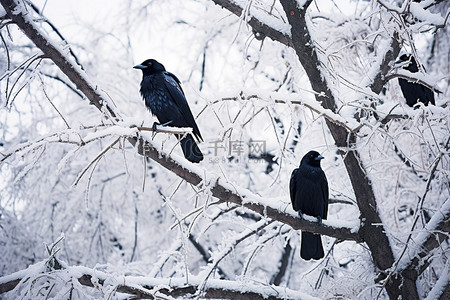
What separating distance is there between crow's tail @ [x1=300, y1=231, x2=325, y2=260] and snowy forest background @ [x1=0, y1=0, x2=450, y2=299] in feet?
0.37

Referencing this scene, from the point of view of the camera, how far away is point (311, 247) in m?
3.33

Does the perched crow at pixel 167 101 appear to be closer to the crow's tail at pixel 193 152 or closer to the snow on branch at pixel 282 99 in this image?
the crow's tail at pixel 193 152

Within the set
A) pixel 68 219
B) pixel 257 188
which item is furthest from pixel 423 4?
pixel 68 219

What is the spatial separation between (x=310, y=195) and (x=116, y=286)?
67.2 inches

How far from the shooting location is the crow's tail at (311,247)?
3.32m

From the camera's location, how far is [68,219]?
546 centimetres

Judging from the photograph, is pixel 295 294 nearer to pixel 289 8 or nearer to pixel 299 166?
pixel 299 166

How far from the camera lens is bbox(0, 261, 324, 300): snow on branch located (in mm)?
2154

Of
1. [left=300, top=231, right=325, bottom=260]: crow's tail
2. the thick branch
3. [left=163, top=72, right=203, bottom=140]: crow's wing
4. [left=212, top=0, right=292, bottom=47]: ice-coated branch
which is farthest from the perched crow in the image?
[left=300, top=231, right=325, bottom=260]: crow's tail

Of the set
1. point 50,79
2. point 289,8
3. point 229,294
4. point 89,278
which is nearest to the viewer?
A: point 89,278

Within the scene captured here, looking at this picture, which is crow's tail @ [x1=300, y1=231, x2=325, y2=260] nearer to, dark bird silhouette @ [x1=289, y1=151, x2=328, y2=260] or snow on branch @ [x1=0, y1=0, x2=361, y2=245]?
dark bird silhouette @ [x1=289, y1=151, x2=328, y2=260]

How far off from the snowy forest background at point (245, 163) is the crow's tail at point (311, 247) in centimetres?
11

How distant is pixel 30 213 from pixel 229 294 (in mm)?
3424

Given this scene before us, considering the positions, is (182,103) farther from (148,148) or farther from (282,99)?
(282,99)
